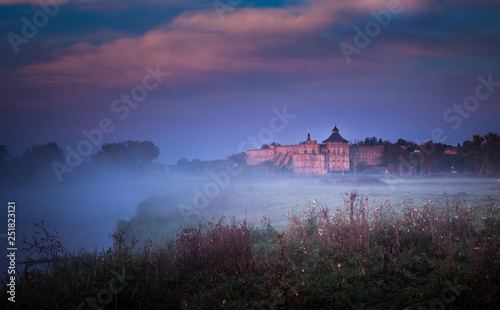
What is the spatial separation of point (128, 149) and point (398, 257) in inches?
3142

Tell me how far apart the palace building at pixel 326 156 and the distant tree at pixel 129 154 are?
39.5 m

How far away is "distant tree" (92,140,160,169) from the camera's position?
71.9m

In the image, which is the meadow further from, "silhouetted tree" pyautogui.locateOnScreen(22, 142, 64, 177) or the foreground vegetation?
"silhouetted tree" pyautogui.locateOnScreen(22, 142, 64, 177)

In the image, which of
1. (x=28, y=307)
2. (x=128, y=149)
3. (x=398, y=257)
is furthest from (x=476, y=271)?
(x=128, y=149)

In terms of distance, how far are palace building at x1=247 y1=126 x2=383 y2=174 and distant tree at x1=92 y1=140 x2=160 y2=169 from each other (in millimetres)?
39507

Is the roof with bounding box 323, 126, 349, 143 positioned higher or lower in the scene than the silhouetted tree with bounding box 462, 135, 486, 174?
higher

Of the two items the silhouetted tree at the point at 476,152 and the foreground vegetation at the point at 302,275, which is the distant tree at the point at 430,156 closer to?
the silhouetted tree at the point at 476,152

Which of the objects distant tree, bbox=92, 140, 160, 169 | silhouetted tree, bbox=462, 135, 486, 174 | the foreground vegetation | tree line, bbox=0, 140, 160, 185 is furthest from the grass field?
distant tree, bbox=92, 140, 160, 169

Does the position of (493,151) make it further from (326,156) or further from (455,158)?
(326,156)

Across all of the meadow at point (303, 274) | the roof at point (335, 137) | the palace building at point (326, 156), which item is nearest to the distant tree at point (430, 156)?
the palace building at point (326, 156)

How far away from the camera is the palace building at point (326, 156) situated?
317 ft

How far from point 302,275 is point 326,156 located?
311 feet

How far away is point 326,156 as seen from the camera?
9800 centimetres

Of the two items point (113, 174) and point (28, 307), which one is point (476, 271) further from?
point (113, 174)
